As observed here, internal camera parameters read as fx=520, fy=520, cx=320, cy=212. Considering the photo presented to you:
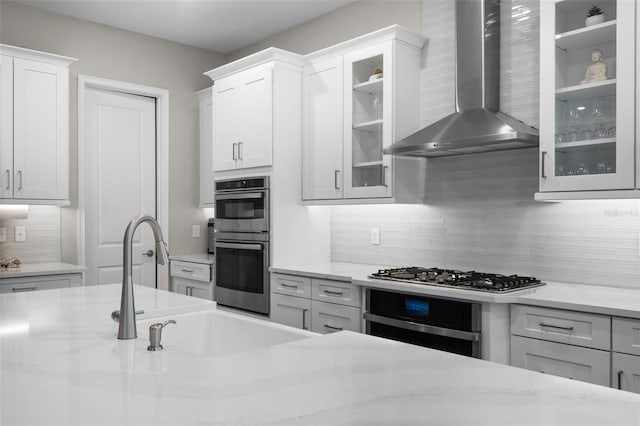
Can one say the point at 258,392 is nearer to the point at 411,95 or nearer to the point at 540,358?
the point at 540,358

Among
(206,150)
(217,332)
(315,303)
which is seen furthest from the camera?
(206,150)

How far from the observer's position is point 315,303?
10.9 ft

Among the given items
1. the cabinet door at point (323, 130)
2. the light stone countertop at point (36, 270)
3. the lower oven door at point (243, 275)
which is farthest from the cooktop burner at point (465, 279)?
the light stone countertop at point (36, 270)

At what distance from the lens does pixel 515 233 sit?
305 cm

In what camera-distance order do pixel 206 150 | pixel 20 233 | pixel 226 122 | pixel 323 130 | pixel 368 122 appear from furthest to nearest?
1. pixel 206 150
2. pixel 226 122
3. pixel 20 233
4. pixel 323 130
5. pixel 368 122

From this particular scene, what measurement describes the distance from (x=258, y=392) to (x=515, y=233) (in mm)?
2413

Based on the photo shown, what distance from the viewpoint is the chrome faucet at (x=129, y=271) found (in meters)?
1.51

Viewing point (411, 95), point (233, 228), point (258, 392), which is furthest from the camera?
point (233, 228)

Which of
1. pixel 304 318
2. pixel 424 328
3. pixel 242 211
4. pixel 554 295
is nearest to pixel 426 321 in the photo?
pixel 424 328

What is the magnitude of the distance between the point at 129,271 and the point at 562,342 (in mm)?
1823

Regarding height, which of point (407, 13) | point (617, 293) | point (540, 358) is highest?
point (407, 13)

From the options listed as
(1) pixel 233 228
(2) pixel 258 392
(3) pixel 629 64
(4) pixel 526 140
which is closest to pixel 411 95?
(4) pixel 526 140

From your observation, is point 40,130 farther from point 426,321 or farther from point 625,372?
point 625,372

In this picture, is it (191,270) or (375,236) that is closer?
(375,236)
